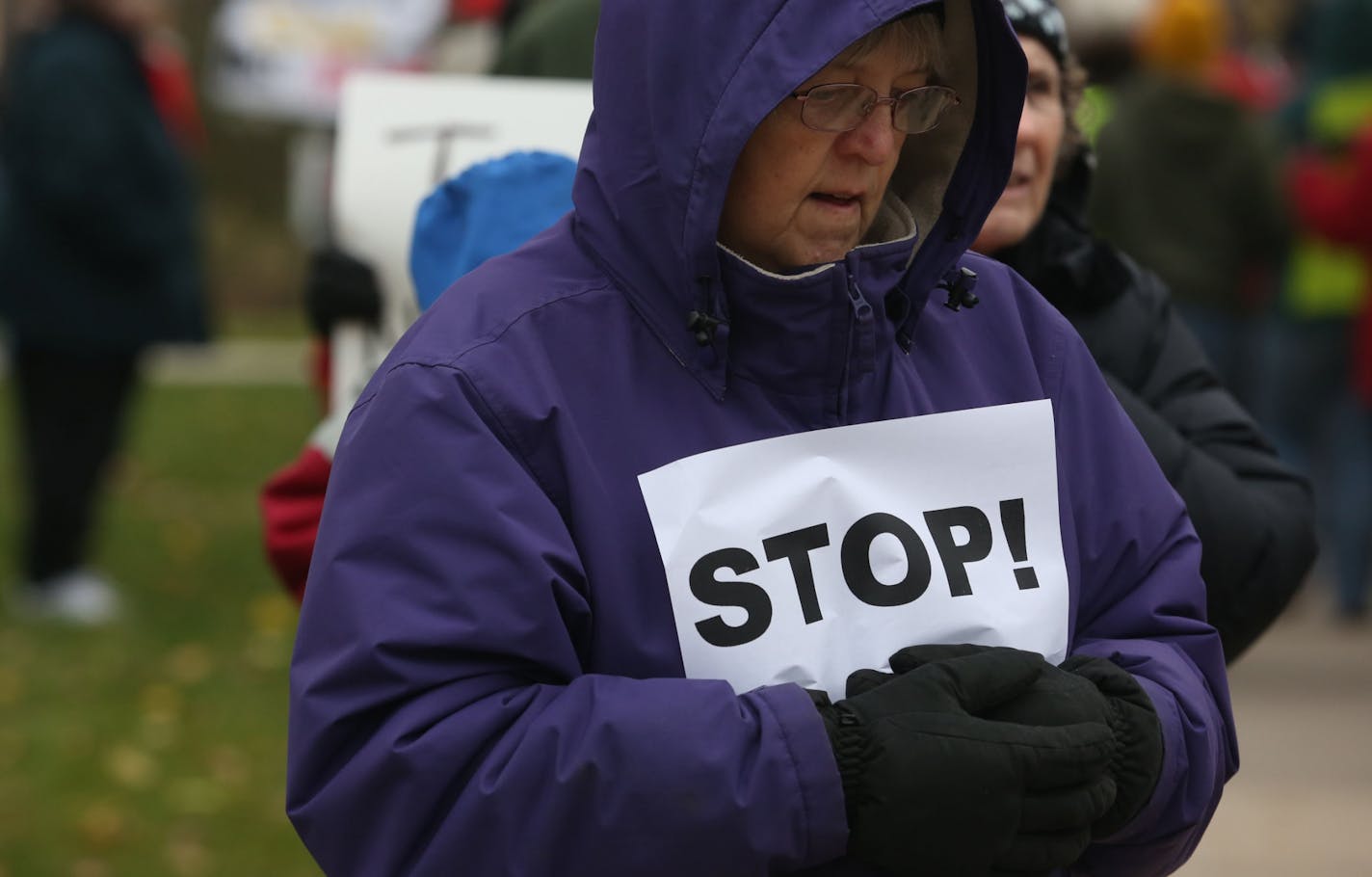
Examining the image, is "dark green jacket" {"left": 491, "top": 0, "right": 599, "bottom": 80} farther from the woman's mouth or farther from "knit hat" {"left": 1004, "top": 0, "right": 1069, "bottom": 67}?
the woman's mouth

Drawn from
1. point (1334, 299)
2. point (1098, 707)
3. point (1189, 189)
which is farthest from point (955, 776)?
point (1334, 299)

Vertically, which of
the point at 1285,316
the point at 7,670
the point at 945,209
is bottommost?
the point at 7,670

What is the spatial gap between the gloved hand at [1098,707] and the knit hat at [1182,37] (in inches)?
200

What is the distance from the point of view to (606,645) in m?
2.14

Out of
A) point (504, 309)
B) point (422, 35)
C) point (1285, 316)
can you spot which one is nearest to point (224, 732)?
point (422, 35)

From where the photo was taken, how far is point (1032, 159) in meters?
3.05

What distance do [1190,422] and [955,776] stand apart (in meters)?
1.21

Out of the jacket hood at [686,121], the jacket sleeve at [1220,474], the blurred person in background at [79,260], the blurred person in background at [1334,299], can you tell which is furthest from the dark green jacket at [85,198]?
the jacket hood at [686,121]

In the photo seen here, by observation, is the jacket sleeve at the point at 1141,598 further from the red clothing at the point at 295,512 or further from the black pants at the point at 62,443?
the black pants at the point at 62,443

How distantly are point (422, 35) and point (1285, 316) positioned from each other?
336cm

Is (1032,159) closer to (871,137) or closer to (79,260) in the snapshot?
(871,137)

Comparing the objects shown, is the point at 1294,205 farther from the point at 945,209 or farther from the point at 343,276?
the point at 945,209

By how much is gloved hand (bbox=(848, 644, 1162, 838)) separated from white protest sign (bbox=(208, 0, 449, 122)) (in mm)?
5873

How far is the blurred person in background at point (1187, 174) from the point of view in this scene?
7070 mm
